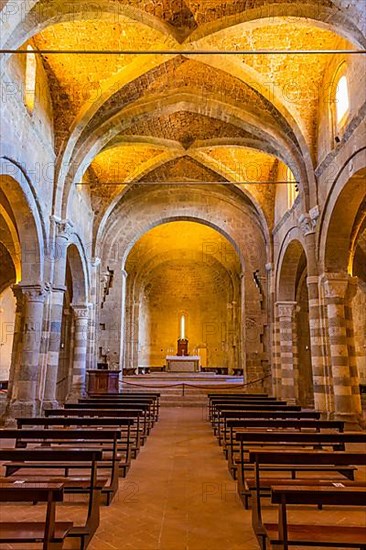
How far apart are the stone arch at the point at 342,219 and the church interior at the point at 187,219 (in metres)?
0.05

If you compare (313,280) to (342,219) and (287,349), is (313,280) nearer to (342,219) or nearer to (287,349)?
(342,219)

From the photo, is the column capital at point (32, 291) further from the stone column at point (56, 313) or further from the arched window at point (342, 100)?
the arched window at point (342, 100)

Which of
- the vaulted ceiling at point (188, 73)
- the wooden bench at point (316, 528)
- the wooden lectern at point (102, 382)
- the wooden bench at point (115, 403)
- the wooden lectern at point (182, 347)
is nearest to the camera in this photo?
the wooden bench at point (316, 528)

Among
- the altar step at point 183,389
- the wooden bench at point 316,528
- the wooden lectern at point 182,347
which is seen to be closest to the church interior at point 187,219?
the wooden bench at point 316,528

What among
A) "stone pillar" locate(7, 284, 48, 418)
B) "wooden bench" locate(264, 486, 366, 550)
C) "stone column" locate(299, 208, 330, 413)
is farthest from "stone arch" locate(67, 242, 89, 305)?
"wooden bench" locate(264, 486, 366, 550)

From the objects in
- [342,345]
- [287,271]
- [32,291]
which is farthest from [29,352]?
[287,271]

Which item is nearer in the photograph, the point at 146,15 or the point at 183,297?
the point at 146,15

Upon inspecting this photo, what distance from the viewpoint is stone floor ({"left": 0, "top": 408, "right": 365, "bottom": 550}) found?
154 inches

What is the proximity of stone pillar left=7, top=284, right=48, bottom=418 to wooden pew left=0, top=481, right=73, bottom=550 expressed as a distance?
778 centimetres

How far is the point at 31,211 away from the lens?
10875 millimetres

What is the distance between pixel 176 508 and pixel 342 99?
10162 millimetres

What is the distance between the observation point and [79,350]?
661 inches

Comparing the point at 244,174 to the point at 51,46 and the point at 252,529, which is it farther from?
the point at 252,529

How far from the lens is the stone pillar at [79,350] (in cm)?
1631
